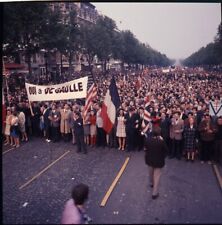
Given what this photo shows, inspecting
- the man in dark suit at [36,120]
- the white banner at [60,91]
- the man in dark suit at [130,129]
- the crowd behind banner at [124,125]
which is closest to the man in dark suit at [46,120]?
the crowd behind banner at [124,125]

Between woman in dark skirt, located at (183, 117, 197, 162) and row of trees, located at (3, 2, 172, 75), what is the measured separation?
372 cm

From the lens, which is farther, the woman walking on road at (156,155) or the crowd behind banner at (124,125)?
the crowd behind banner at (124,125)

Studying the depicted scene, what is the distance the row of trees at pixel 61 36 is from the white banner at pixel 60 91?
1.38m

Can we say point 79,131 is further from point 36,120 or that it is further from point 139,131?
point 36,120

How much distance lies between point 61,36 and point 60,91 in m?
7.74

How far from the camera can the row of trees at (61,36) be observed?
8.44 m

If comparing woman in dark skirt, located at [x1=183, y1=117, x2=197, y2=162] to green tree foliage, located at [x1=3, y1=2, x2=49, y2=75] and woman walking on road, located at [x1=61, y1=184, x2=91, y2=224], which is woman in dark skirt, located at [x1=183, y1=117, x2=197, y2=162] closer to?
green tree foliage, located at [x1=3, y1=2, x2=49, y2=75]

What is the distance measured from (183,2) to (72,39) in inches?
568

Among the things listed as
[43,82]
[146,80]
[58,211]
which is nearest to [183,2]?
[58,211]

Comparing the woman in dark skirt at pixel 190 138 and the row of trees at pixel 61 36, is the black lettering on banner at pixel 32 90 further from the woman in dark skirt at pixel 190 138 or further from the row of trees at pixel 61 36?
the woman in dark skirt at pixel 190 138

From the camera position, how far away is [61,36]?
51.1 feet

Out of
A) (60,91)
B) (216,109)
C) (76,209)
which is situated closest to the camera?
(76,209)

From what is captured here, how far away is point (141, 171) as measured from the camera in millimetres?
7848

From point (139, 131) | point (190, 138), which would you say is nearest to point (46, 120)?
point (139, 131)
